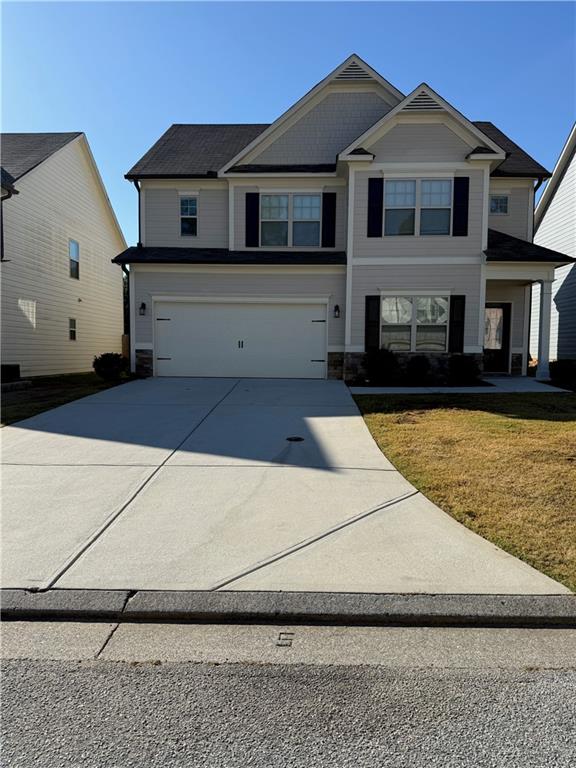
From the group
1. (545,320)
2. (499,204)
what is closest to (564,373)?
(545,320)

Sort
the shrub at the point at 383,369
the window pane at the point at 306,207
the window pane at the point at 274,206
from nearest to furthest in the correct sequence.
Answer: the shrub at the point at 383,369 → the window pane at the point at 306,207 → the window pane at the point at 274,206

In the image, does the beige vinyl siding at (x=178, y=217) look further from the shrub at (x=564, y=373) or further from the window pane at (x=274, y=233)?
the shrub at (x=564, y=373)

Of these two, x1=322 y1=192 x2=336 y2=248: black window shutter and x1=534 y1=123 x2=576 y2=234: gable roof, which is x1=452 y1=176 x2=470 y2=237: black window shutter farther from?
x1=534 y1=123 x2=576 y2=234: gable roof

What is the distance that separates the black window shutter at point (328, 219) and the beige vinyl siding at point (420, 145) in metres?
1.78

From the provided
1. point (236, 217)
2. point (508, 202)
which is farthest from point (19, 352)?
point (508, 202)

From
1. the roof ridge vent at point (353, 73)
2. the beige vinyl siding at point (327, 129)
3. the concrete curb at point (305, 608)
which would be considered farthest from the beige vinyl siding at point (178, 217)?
the concrete curb at point (305, 608)

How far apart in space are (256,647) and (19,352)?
1538cm

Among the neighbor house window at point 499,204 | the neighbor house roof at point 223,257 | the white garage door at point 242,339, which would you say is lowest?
the white garage door at point 242,339

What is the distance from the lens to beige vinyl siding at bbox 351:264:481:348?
44.2 feet

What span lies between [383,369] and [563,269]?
408 inches

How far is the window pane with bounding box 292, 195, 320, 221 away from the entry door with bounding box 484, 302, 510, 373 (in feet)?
20.5

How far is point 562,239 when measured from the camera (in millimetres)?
18562

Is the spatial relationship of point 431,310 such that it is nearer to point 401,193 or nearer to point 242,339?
point 401,193

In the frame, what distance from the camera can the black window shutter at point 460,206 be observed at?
13250 millimetres
